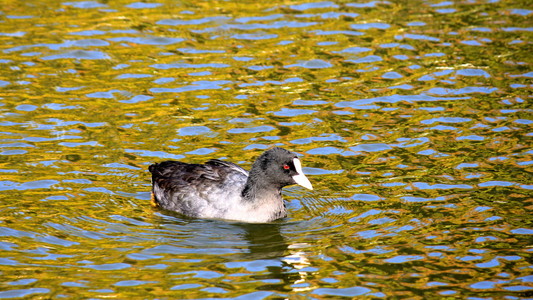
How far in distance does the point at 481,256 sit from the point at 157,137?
5.19 m

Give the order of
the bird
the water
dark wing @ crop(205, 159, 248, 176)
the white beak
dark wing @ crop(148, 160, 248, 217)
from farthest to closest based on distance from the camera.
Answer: dark wing @ crop(205, 159, 248, 176) → dark wing @ crop(148, 160, 248, 217) → the bird → the white beak → the water

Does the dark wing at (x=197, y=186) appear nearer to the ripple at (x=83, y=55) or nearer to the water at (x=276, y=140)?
the water at (x=276, y=140)

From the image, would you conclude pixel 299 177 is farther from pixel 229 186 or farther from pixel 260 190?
pixel 229 186

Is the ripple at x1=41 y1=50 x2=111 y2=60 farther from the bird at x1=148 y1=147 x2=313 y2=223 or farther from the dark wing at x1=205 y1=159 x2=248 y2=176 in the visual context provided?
the dark wing at x1=205 y1=159 x2=248 y2=176

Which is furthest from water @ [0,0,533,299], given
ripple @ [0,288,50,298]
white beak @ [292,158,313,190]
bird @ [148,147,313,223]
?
white beak @ [292,158,313,190]

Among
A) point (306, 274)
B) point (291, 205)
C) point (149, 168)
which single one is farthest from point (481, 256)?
point (149, 168)

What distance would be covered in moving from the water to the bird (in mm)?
200

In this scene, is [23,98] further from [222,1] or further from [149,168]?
[222,1]

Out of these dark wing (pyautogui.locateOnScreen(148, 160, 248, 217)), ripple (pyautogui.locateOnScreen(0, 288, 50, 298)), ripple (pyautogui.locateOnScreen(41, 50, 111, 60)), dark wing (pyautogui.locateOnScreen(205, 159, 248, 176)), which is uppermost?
ripple (pyautogui.locateOnScreen(41, 50, 111, 60))

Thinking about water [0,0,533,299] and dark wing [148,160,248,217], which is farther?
dark wing [148,160,248,217]

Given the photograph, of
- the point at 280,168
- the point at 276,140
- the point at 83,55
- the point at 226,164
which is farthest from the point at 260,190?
the point at 83,55

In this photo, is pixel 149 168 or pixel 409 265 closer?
pixel 409 265

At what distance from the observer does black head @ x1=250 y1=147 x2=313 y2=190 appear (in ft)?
32.2

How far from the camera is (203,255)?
879cm
